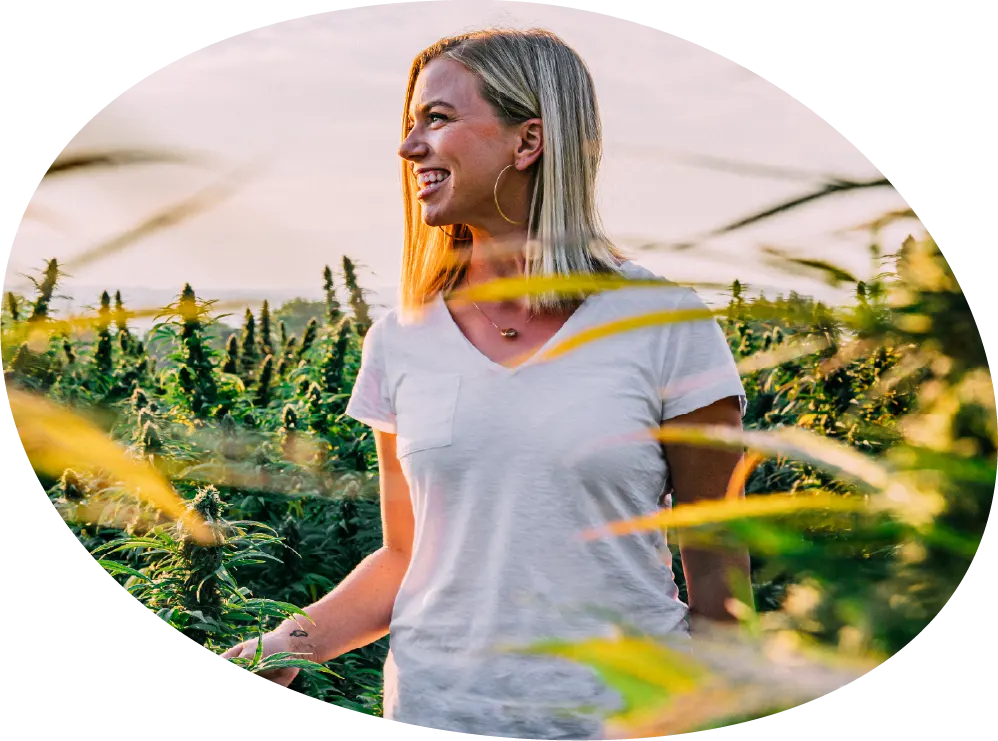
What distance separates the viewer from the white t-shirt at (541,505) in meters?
0.97

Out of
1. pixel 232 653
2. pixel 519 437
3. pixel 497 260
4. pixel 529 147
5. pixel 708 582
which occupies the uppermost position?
pixel 529 147

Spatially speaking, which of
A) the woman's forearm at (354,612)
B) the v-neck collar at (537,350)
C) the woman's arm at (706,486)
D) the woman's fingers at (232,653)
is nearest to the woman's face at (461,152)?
the v-neck collar at (537,350)

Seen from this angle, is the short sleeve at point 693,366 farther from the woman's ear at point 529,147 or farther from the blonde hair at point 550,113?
the woman's ear at point 529,147

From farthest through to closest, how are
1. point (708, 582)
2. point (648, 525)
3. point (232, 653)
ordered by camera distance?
point (232, 653), point (708, 582), point (648, 525)

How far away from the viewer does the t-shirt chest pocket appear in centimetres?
104

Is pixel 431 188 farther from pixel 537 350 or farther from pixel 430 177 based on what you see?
pixel 537 350

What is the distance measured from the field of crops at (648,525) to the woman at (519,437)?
0.31 feet

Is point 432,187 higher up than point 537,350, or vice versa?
point 432,187

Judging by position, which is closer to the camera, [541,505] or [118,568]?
[541,505]

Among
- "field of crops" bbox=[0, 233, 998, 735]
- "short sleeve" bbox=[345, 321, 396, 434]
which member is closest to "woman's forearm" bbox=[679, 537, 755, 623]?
"field of crops" bbox=[0, 233, 998, 735]

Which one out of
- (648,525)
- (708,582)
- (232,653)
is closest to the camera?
(648,525)

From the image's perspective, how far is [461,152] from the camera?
1.02m

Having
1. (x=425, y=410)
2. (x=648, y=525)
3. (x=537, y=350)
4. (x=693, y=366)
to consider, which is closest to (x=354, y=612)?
(x=425, y=410)

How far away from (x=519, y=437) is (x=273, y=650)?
382 mm
